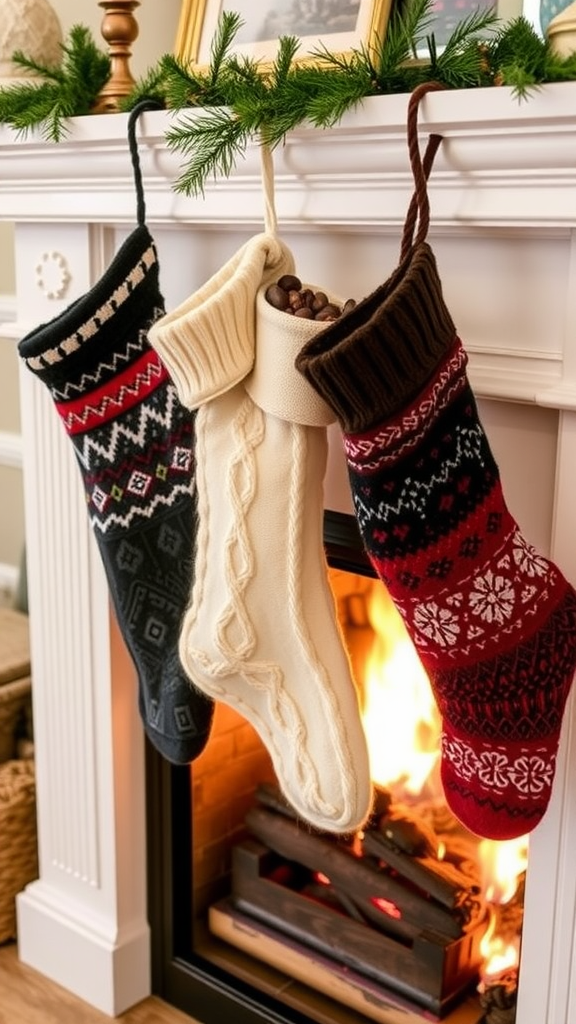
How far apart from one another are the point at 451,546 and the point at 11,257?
55.5 inches

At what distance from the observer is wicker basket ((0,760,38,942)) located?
73.6 inches

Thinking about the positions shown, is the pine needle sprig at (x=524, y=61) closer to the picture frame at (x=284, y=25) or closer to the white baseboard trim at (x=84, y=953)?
the picture frame at (x=284, y=25)

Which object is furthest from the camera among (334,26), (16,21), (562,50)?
(16,21)

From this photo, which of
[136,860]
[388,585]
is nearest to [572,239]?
[388,585]

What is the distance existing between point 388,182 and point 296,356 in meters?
0.22

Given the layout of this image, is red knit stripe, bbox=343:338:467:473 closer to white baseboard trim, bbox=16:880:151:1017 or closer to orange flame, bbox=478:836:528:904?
orange flame, bbox=478:836:528:904

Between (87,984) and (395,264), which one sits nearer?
(395,264)

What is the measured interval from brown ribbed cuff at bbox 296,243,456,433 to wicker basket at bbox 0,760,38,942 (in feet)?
3.72

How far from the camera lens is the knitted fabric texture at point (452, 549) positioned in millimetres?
990

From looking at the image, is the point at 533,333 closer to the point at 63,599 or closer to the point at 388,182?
the point at 388,182

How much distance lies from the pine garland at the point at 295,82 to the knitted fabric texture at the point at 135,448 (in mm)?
142

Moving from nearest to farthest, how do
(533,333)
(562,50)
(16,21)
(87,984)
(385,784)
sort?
(562,50) → (533,333) → (16,21) → (385,784) → (87,984)

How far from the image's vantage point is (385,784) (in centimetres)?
167

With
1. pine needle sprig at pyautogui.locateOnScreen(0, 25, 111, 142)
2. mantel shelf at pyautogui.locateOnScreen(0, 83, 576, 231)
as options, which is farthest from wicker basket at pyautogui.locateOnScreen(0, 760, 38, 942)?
pine needle sprig at pyautogui.locateOnScreen(0, 25, 111, 142)
